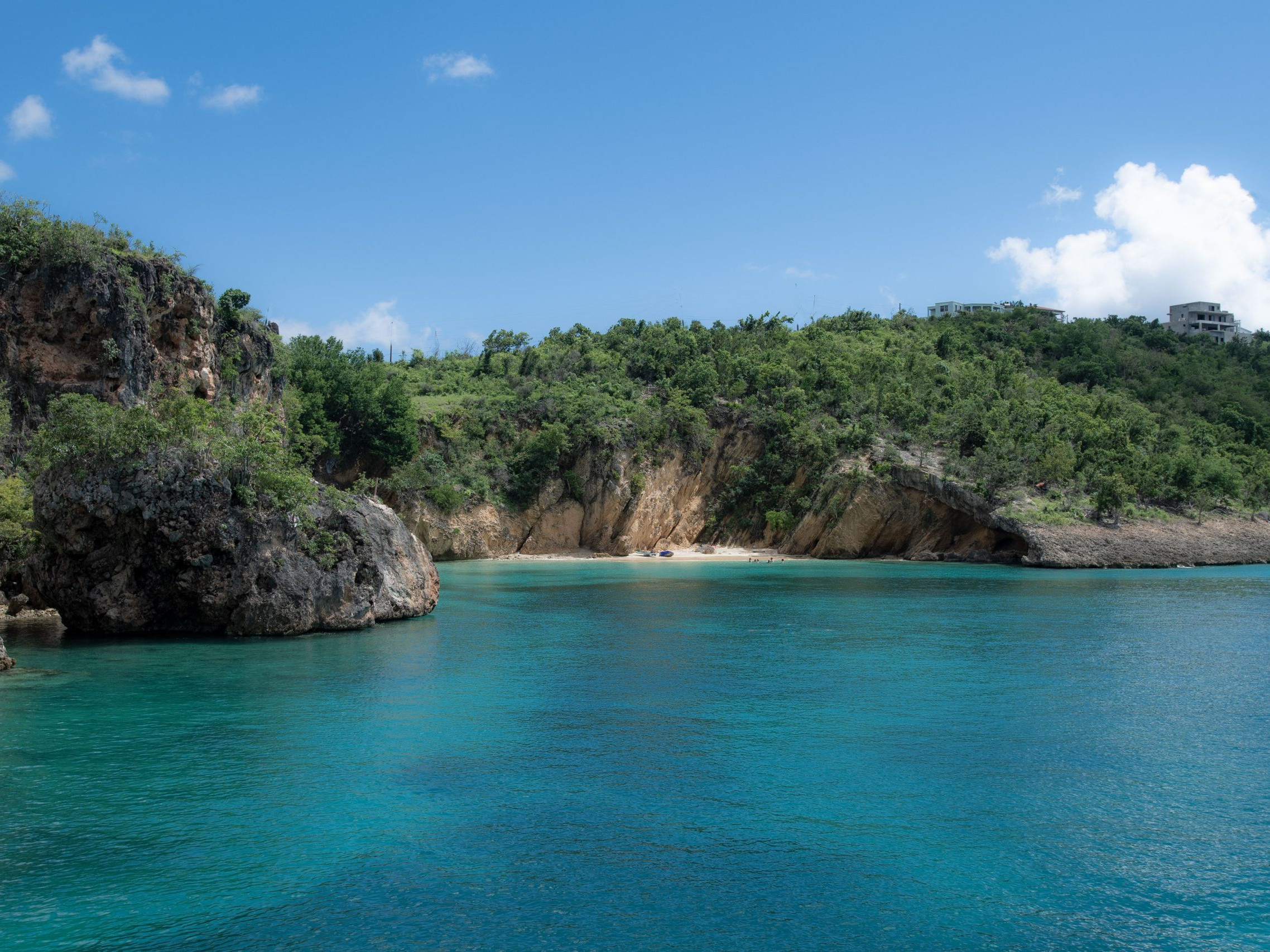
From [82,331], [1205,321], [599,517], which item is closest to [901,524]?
[599,517]

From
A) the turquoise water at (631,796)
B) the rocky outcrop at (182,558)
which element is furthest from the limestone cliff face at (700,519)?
the turquoise water at (631,796)

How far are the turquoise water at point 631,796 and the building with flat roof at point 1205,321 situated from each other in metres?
133

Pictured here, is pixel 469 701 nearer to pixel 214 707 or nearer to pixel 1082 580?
pixel 214 707

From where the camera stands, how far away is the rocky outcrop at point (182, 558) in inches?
980

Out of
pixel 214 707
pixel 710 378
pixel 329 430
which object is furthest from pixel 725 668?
pixel 710 378

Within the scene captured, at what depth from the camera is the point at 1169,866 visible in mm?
10594

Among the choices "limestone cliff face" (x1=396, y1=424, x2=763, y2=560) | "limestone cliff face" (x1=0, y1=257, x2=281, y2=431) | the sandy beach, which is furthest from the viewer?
"limestone cliff face" (x1=396, y1=424, x2=763, y2=560)

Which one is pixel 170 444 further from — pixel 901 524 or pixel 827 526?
pixel 901 524

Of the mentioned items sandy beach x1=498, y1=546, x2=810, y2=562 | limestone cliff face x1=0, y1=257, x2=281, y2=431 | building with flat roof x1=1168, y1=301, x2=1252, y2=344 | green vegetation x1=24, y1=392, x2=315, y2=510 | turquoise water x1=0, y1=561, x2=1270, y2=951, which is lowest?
turquoise water x1=0, y1=561, x2=1270, y2=951

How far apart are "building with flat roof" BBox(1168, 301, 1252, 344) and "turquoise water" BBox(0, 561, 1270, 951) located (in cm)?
13260

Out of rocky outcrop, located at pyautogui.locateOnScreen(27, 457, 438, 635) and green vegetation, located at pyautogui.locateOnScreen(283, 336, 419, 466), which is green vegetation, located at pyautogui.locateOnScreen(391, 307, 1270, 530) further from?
rocky outcrop, located at pyautogui.locateOnScreen(27, 457, 438, 635)

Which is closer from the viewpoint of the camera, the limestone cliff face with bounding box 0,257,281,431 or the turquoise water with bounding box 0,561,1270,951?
the turquoise water with bounding box 0,561,1270,951

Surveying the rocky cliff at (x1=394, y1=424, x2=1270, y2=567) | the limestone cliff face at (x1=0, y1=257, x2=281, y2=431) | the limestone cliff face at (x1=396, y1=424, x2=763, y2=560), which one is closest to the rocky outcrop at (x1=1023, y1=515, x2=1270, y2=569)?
the rocky cliff at (x1=394, y1=424, x2=1270, y2=567)

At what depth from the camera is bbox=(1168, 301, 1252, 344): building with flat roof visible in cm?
13700
